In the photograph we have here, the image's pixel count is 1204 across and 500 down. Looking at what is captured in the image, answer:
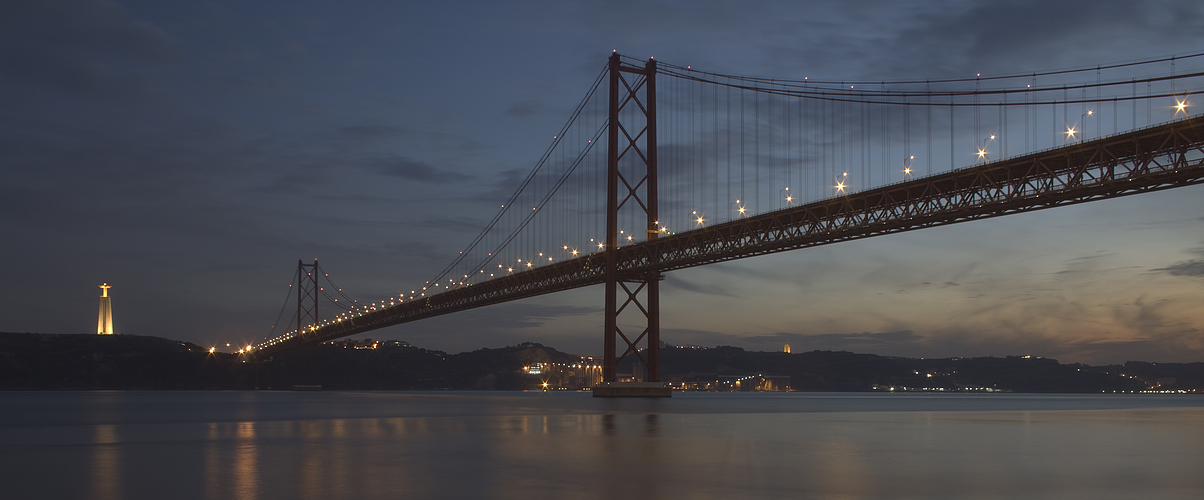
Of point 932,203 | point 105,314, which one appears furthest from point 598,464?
point 105,314

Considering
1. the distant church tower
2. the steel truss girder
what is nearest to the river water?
the steel truss girder

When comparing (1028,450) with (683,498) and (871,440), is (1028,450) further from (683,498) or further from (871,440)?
(683,498)

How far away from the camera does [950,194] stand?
34.7 m

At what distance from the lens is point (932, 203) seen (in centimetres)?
3562

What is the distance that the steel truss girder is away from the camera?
2844 centimetres

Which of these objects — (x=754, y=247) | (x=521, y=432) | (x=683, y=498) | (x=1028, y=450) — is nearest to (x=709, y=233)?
(x=754, y=247)

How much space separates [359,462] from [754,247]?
29905 mm

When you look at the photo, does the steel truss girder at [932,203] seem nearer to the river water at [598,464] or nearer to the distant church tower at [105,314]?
the river water at [598,464]

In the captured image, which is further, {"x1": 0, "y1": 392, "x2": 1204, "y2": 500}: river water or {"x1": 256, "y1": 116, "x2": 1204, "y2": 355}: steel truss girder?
{"x1": 256, "y1": 116, "x2": 1204, "y2": 355}: steel truss girder

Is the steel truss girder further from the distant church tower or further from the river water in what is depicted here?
the distant church tower

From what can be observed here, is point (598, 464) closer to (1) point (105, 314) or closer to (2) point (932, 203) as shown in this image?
(2) point (932, 203)

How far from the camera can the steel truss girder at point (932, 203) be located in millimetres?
28438

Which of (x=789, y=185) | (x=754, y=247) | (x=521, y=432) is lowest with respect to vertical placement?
(x=521, y=432)

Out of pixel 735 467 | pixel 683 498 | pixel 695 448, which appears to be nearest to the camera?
pixel 683 498
